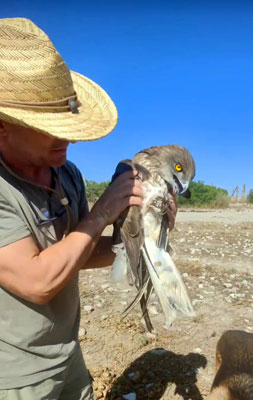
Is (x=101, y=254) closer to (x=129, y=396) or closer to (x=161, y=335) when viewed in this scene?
(x=129, y=396)

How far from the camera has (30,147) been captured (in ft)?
6.35

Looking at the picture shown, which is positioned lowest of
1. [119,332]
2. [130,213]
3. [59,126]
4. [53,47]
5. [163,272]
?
[119,332]

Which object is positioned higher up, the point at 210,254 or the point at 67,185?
the point at 67,185

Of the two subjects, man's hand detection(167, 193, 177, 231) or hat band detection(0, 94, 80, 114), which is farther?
man's hand detection(167, 193, 177, 231)

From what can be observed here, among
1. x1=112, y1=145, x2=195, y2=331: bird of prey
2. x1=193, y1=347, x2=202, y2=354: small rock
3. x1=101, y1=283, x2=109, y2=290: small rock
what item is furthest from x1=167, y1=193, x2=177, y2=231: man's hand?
x1=101, y1=283, x2=109, y2=290: small rock

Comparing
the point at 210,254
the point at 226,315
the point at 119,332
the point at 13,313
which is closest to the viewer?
the point at 13,313

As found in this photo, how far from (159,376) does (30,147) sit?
9.53ft

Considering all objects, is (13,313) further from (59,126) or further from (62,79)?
(62,79)

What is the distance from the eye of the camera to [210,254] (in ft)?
28.5

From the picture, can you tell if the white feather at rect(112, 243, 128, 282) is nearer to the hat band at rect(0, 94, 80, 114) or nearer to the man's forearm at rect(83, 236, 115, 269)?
the man's forearm at rect(83, 236, 115, 269)

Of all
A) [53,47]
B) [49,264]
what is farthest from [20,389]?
[53,47]

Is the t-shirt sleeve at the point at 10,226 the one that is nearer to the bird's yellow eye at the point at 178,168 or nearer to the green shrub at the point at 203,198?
the bird's yellow eye at the point at 178,168

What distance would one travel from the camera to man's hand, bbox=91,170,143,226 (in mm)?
2170

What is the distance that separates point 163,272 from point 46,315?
29.0 inches
